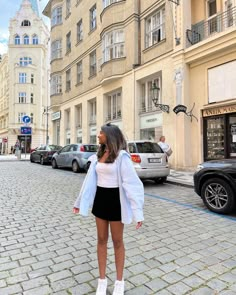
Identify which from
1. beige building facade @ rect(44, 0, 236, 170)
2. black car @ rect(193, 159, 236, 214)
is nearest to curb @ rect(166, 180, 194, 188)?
beige building facade @ rect(44, 0, 236, 170)

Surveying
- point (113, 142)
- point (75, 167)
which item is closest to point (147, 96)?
point (75, 167)

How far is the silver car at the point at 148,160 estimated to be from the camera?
348 inches

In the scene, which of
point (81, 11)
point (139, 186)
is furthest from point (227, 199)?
point (81, 11)

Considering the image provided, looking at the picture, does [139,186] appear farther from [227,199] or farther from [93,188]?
[227,199]

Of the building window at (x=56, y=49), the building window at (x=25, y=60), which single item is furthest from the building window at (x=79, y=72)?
the building window at (x=25, y=60)

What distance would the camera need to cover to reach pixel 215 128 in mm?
11656

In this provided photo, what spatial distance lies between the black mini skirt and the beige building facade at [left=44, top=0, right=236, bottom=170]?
969 cm

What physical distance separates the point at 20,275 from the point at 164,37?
13656 millimetres

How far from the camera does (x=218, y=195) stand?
5699mm

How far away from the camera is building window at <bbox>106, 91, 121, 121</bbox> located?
18.0 m

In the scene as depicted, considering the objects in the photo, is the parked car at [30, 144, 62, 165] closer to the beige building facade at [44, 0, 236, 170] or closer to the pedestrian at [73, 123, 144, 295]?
the beige building facade at [44, 0, 236, 170]

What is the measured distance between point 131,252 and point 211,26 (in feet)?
38.9

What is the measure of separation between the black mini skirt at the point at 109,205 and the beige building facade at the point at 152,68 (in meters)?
9.69

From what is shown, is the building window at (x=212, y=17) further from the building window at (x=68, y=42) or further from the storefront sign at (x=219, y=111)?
the building window at (x=68, y=42)
